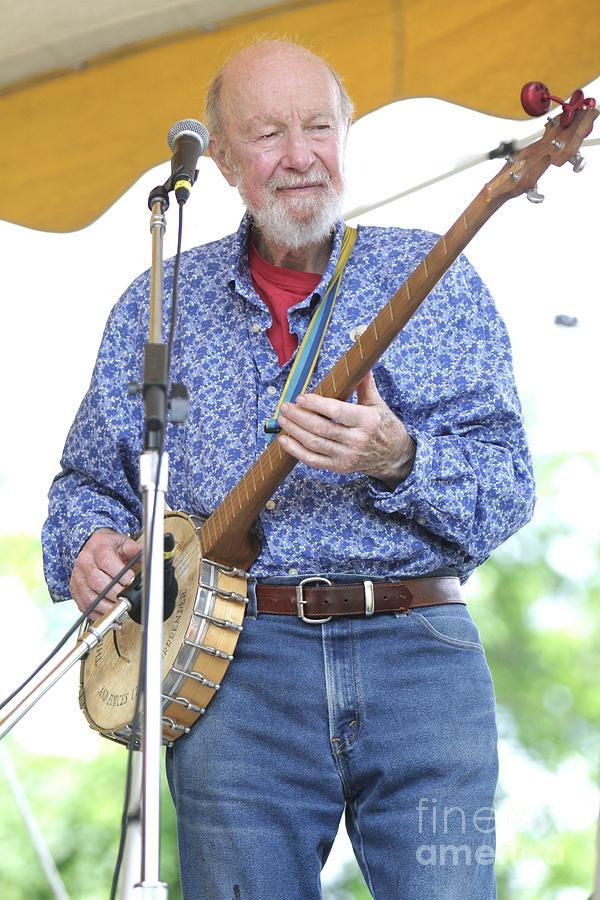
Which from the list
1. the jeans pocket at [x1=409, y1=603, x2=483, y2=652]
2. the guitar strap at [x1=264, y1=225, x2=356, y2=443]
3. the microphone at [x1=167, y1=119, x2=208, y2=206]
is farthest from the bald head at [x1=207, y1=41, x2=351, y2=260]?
the jeans pocket at [x1=409, y1=603, x2=483, y2=652]

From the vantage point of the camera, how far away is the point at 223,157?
8.35 feet

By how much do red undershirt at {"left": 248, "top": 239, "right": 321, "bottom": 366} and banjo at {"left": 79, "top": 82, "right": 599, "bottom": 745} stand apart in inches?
12.3

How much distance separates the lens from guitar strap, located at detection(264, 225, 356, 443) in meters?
2.12

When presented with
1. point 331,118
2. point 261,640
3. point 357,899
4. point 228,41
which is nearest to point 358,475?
point 261,640

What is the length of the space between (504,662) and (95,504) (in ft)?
31.3

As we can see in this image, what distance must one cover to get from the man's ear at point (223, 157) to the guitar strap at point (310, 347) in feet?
1.38

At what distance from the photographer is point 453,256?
6.11 ft

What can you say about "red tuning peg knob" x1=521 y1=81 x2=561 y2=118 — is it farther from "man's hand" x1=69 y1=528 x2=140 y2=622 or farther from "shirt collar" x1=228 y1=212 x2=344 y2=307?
"man's hand" x1=69 y1=528 x2=140 y2=622

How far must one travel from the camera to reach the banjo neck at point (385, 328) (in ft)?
5.90

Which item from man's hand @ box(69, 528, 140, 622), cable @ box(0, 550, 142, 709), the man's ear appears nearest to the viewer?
cable @ box(0, 550, 142, 709)

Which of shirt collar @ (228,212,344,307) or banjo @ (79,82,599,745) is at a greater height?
shirt collar @ (228,212,344,307)

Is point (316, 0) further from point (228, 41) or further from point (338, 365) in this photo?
point (338, 365)

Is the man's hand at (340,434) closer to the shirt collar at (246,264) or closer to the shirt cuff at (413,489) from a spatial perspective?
the shirt cuff at (413,489)

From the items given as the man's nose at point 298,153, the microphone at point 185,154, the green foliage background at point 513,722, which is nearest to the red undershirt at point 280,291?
the man's nose at point 298,153
